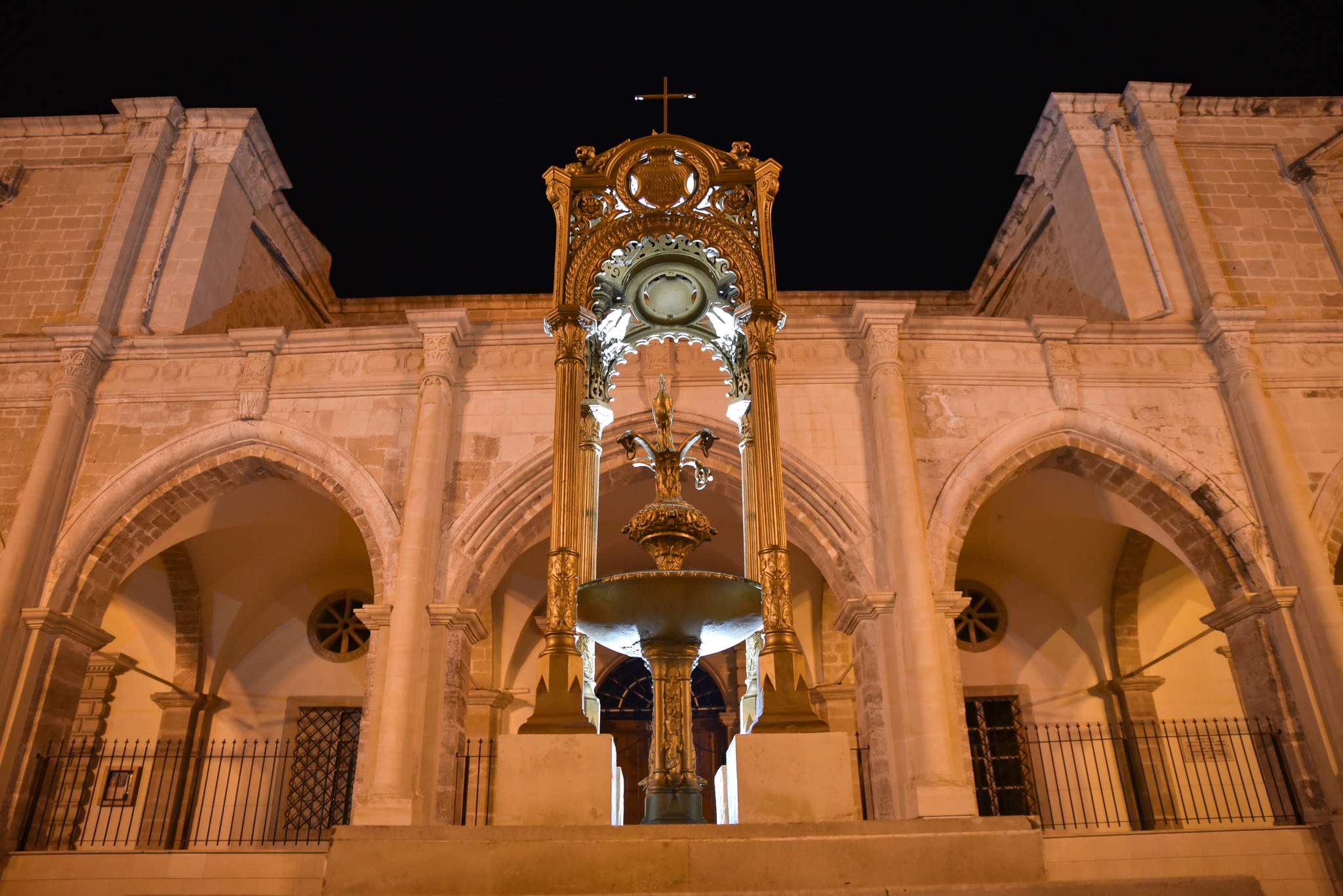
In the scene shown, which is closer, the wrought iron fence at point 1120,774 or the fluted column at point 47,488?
the fluted column at point 47,488

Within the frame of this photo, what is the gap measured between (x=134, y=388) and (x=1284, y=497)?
10.4 metres

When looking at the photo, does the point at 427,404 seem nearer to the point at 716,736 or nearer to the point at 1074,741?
the point at 716,736

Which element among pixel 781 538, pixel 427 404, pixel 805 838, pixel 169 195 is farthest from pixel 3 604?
pixel 805 838

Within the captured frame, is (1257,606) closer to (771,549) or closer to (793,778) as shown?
(771,549)

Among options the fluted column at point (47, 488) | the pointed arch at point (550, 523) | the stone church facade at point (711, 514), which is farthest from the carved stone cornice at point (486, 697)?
the fluted column at point (47, 488)

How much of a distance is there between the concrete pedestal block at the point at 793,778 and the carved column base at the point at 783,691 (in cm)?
12

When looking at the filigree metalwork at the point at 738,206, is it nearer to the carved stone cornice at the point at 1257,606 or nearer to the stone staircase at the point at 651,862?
the stone staircase at the point at 651,862

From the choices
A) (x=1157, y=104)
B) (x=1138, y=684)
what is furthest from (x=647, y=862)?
(x=1157, y=104)

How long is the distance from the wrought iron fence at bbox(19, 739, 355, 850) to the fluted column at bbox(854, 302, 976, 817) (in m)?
6.66

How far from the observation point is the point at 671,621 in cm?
537

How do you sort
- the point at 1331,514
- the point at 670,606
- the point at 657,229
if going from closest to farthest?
the point at 670,606 < the point at 657,229 < the point at 1331,514

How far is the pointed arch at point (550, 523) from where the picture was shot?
8.59 m

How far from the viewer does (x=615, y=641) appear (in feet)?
18.8

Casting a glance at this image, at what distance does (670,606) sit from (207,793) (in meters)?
8.92
